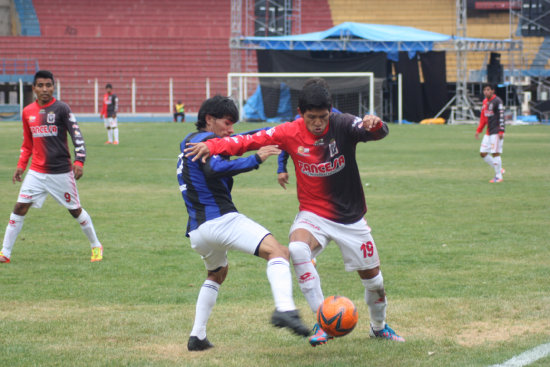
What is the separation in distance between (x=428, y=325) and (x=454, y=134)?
29.3 metres

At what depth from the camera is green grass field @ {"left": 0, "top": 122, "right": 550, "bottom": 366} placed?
18.2ft

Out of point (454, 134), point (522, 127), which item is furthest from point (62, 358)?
point (522, 127)

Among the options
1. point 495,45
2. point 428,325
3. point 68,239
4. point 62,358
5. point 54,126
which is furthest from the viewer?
point 495,45

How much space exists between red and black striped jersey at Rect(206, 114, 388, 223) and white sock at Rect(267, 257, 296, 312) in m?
0.71

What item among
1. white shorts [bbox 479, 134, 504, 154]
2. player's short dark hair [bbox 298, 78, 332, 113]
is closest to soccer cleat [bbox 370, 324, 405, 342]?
player's short dark hair [bbox 298, 78, 332, 113]

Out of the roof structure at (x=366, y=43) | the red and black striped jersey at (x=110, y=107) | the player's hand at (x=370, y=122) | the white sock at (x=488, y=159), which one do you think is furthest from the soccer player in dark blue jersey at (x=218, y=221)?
the roof structure at (x=366, y=43)

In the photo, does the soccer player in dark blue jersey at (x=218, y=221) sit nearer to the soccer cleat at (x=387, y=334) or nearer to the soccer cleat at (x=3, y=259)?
the soccer cleat at (x=387, y=334)

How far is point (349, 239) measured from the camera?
5.57 m

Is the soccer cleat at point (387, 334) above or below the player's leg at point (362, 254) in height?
below

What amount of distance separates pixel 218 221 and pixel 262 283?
282 centimetres

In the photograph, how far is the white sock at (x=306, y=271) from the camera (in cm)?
534

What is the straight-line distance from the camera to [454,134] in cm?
3456

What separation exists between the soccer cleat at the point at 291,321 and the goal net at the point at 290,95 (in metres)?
37.1

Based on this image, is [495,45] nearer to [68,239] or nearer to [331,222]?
[68,239]
